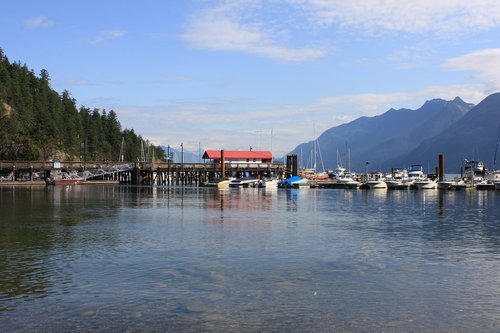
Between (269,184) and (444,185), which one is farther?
(269,184)

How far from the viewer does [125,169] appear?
17275cm

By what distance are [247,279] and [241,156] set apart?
166 m

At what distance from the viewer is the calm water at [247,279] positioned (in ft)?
56.9

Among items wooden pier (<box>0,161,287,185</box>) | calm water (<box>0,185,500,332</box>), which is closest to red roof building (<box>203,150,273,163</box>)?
wooden pier (<box>0,161,287,185</box>)

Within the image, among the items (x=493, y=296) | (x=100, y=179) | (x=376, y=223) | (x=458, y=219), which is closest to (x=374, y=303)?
(x=493, y=296)

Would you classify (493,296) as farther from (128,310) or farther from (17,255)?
(17,255)

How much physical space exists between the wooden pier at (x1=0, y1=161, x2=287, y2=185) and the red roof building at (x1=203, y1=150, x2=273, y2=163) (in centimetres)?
303

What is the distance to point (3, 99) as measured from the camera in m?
182

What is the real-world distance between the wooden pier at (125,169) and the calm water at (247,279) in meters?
118

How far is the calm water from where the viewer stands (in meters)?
17.3

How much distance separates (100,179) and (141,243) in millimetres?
149407

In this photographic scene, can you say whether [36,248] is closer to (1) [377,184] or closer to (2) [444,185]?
(1) [377,184]

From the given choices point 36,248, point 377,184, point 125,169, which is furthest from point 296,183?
point 36,248

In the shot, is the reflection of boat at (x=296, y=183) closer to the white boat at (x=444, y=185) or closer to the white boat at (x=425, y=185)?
the white boat at (x=425, y=185)
